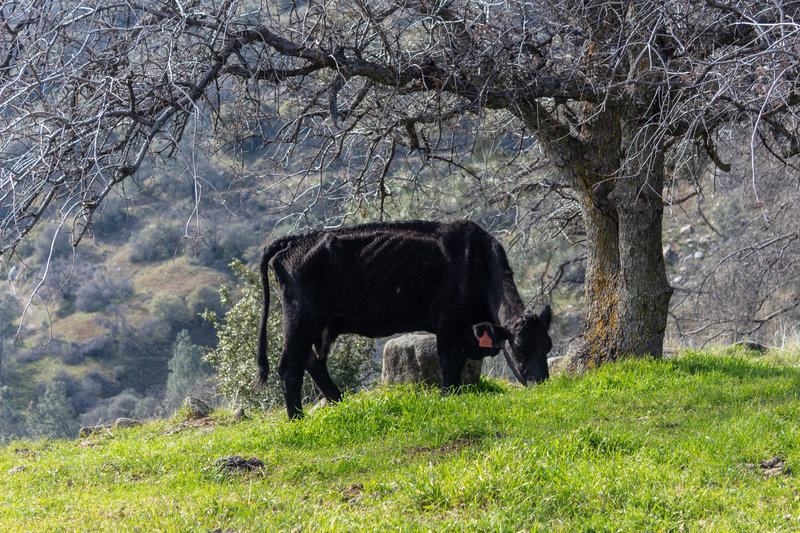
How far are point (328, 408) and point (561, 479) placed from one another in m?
2.85


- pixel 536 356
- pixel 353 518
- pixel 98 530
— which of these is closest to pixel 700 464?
pixel 353 518

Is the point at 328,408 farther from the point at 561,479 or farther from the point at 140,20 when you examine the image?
the point at 140,20

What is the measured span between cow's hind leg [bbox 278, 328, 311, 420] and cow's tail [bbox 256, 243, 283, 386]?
0.19 meters

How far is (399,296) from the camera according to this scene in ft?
29.4

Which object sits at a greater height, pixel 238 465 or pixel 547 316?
pixel 547 316

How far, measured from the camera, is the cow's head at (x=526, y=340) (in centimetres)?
851

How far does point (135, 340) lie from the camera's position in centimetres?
4512

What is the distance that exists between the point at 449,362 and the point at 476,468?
138 inches

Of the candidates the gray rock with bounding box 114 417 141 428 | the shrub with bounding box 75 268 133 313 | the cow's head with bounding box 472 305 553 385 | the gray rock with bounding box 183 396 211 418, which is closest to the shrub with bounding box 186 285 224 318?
the shrub with bounding box 75 268 133 313

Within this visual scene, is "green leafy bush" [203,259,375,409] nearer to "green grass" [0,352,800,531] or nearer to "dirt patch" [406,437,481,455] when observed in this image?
"green grass" [0,352,800,531]

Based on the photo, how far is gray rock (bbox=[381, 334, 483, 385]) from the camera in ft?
30.6

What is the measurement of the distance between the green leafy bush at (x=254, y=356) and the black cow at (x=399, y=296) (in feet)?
9.27

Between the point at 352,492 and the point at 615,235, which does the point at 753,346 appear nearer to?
the point at 615,235

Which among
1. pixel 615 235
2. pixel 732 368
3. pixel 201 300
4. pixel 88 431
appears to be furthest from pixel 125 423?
pixel 201 300
